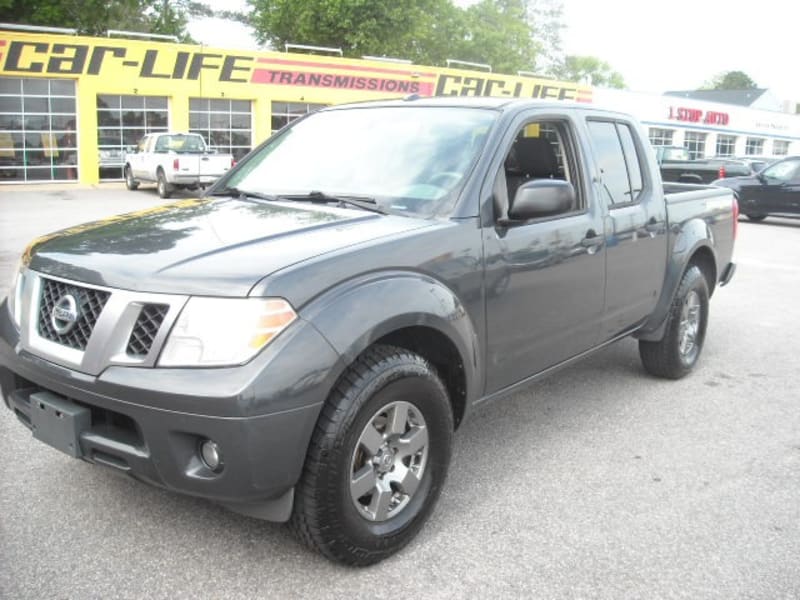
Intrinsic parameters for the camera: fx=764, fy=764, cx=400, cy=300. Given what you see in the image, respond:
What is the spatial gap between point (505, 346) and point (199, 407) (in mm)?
1563

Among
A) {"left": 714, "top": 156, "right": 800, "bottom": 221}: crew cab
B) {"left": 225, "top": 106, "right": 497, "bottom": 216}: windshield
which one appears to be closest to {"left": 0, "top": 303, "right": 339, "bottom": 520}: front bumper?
{"left": 225, "top": 106, "right": 497, "bottom": 216}: windshield

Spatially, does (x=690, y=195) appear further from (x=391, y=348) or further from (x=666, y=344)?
(x=391, y=348)

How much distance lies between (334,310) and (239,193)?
1.56 meters

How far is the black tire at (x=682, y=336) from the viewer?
200 inches

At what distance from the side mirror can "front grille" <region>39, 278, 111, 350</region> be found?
1755 mm

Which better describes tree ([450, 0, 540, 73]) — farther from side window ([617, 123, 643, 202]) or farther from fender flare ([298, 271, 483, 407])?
fender flare ([298, 271, 483, 407])

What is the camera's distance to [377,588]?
8.97 ft

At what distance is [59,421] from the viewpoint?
267 centimetres

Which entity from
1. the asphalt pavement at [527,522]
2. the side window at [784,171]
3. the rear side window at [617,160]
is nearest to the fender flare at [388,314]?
the asphalt pavement at [527,522]

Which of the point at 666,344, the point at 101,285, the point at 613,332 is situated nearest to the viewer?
the point at 101,285

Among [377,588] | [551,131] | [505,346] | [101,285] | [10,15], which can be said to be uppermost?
[10,15]

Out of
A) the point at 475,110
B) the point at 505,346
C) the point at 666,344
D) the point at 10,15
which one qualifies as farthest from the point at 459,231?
the point at 10,15

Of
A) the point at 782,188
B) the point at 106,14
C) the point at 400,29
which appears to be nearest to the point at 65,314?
the point at 782,188

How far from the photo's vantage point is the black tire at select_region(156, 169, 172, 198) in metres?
21.0
